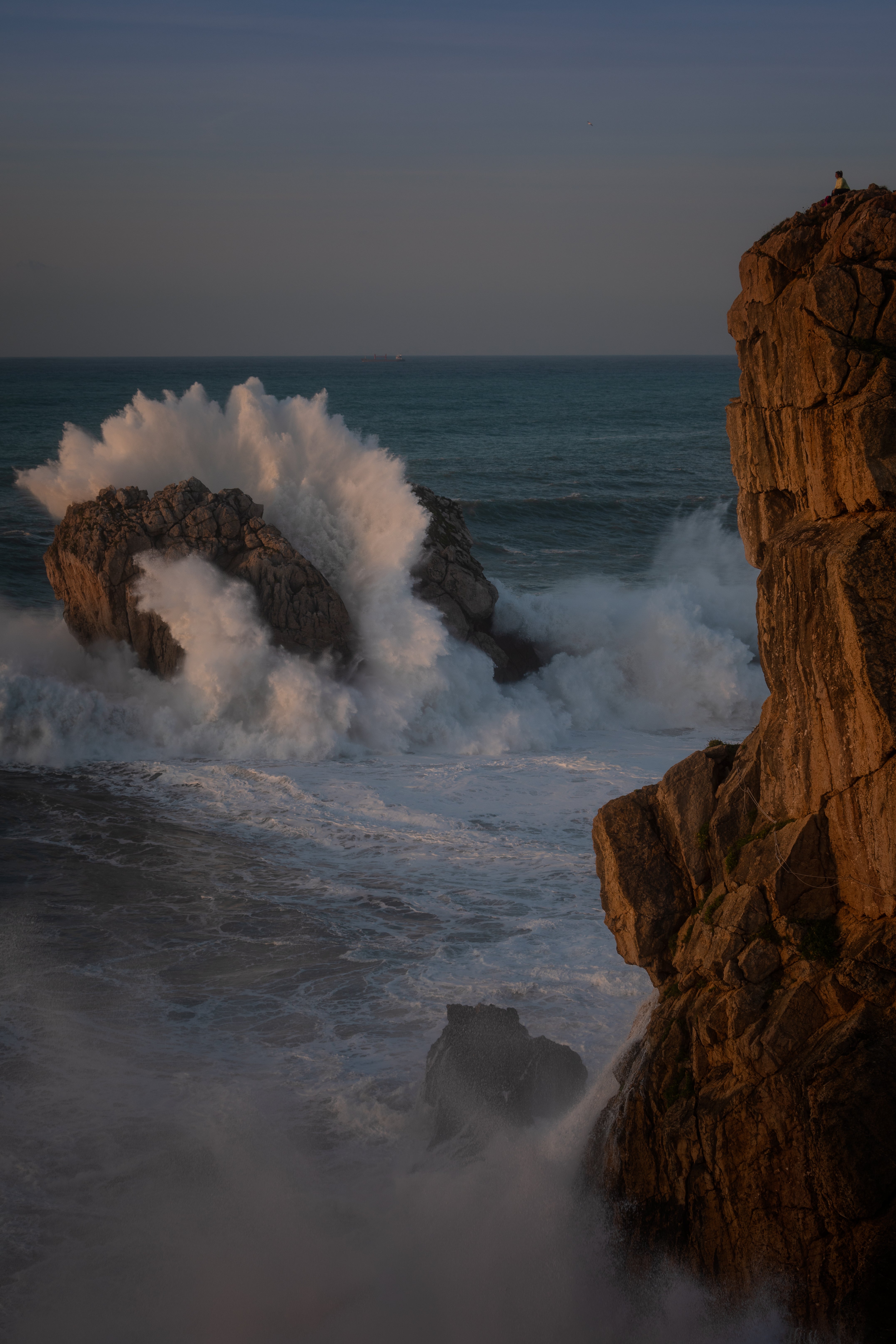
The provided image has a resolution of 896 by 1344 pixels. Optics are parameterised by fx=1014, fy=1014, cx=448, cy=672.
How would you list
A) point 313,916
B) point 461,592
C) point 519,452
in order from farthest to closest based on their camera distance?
point 519,452
point 461,592
point 313,916

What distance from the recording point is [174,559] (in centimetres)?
2280

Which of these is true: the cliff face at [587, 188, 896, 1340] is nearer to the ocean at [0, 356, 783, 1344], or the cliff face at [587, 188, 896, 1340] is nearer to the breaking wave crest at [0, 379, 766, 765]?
the ocean at [0, 356, 783, 1344]

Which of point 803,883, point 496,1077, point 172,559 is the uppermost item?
point 172,559

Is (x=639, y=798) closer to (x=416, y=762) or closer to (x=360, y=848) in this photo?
(x=360, y=848)

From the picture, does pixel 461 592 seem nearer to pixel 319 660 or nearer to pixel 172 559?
pixel 319 660

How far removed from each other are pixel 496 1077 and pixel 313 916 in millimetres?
4968

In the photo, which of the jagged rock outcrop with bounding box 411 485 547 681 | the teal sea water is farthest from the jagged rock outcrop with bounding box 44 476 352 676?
the teal sea water

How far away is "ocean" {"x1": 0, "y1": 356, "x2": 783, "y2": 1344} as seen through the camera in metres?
8.86

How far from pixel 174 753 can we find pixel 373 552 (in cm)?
702

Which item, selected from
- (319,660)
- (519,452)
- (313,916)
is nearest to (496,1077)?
(313,916)

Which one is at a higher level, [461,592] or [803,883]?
[461,592]

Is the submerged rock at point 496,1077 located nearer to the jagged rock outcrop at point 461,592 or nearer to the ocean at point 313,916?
the ocean at point 313,916

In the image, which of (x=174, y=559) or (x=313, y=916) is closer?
(x=313, y=916)

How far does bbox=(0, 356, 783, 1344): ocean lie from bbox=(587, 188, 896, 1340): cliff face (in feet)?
2.43
